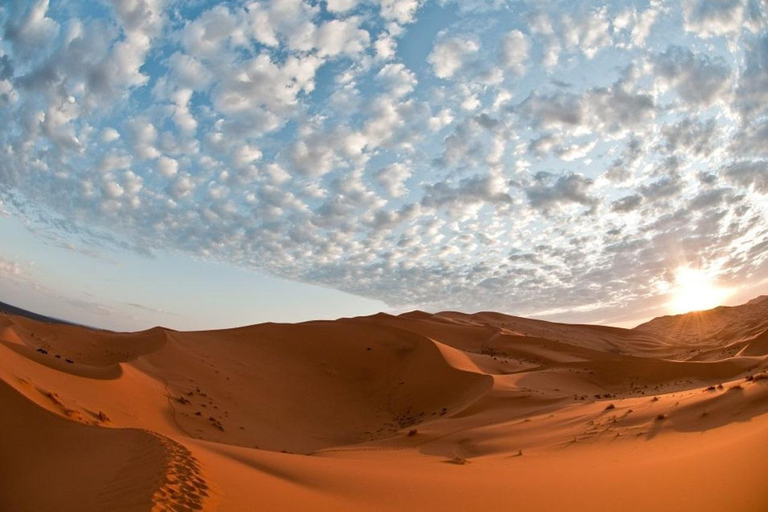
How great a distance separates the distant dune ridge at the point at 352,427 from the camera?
4.20 meters

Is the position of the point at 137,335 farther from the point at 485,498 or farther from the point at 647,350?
the point at 647,350

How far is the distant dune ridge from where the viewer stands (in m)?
4.20

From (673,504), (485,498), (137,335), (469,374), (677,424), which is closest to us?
(673,504)

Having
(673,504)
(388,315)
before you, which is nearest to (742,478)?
(673,504)

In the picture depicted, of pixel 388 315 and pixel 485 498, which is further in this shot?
pixel 388 315

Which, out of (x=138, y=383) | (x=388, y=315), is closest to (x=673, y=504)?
(x=138, y=383)

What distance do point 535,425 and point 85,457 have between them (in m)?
8.81

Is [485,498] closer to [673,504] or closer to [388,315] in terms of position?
[673,504]

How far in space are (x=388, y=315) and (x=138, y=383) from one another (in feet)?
71.2

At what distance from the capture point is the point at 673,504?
3.80m

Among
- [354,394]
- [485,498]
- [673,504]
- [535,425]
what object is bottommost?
[354,394]

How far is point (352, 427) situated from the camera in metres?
15.0

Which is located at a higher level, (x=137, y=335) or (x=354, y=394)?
(x=137, y=335)

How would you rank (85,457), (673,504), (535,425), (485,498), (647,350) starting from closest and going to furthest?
(673,504)
(485,498)
(85,457)
(535,425)
(647,350)
